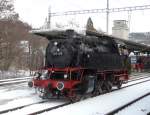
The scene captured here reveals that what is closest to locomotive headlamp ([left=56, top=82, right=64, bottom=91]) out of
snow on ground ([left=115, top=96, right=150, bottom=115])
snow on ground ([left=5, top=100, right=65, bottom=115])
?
snow on ground ([left=5, top=100, right=65, bottom=115])

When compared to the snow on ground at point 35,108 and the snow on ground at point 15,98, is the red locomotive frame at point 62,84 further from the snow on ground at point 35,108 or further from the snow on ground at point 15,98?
the snow on ground at point 15,98

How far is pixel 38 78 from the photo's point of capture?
16344mm

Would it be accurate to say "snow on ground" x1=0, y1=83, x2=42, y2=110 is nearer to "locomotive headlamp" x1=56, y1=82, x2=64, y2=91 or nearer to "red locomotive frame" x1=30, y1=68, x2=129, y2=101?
"red locomotive frame" x1=30, y1=68, x2=129, y2=101

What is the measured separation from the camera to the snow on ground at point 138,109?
42.2 feet

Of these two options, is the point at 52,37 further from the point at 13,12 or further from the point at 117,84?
the point at 13,12

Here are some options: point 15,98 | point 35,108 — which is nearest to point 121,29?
point 15,98

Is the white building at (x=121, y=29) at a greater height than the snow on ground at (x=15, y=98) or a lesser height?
greater

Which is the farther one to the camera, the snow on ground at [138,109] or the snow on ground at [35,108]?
the snow on ground at [138,109]

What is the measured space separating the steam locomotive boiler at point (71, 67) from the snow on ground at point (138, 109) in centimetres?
234

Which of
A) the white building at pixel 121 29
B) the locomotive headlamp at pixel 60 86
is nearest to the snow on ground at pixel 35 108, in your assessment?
the locomotive headlamp at pixel 60 86

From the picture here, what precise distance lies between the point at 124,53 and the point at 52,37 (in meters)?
5.42

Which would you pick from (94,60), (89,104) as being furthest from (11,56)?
(89,104)

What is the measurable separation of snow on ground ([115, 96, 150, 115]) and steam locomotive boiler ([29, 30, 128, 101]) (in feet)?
7.66

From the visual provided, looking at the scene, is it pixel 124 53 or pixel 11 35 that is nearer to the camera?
pixel 124 53
